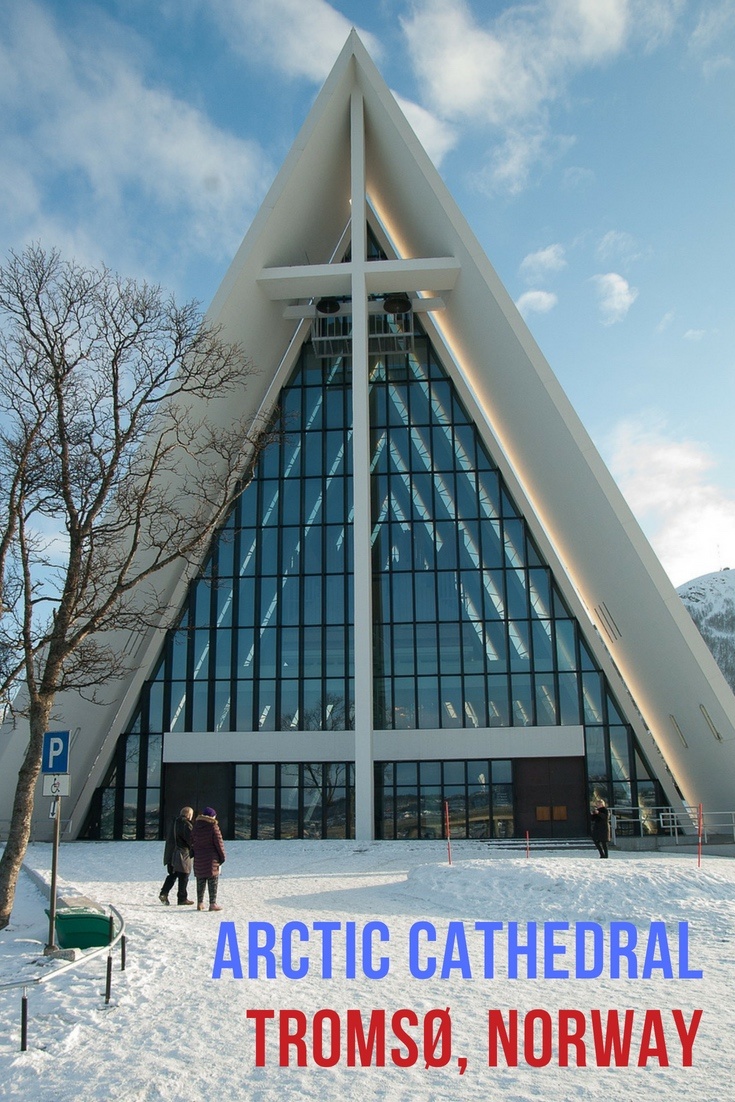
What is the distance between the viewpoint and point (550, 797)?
76.7ft

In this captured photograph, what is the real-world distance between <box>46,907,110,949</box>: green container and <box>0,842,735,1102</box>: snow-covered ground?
335 millimetres

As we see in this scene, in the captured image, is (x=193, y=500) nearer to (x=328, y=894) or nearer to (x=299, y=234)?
(x=299, y=234)

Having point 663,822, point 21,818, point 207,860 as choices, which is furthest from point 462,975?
point 663,822

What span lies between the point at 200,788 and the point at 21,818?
14.9 m

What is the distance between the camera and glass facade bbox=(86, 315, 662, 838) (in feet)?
78.3

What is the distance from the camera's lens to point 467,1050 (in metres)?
5.72

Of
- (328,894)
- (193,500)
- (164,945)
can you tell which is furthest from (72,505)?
(193,500)

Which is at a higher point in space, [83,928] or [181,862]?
[181,862]

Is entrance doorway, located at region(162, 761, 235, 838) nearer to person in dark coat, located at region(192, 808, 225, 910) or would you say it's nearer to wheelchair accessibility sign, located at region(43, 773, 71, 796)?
person in dark coat, located at region(192, 808, 225, 910)

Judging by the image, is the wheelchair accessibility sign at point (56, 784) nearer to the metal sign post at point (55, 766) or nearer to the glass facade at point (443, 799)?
the metal sign post at point (55, 766)

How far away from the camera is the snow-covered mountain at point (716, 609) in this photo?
5015 inches

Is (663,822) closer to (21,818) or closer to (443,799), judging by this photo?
(443,799)

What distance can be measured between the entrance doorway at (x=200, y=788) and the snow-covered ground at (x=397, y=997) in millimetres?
11068

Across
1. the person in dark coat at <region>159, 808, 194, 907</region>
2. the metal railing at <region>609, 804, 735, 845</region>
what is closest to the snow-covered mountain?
the metal railing at <region>609, 804, 735, 845</region>
